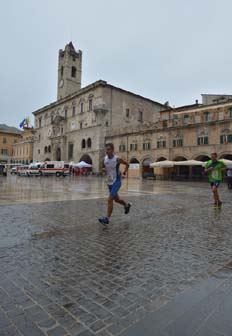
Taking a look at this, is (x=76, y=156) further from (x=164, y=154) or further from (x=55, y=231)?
(x=55, y=231)

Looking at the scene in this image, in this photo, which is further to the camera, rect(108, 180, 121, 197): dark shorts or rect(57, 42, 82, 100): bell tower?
rect(57, 42, 82, 100): bell tower

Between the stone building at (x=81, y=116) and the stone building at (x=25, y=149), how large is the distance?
12.6 ft

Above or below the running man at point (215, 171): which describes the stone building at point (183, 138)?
above

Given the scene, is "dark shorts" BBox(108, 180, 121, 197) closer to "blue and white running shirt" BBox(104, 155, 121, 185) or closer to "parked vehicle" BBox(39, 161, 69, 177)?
"blue and white running shirt" BBox(104, 155, 121, 185)

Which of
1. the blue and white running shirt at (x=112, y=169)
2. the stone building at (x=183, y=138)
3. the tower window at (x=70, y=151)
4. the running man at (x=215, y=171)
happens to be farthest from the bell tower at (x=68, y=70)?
the blue and white running shirt at (x=112, y=169)

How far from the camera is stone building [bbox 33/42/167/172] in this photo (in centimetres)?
4578

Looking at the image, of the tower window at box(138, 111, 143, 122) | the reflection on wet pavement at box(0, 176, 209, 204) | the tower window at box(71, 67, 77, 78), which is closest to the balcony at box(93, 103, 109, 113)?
the tower window at box(138, 111, 143, 122)

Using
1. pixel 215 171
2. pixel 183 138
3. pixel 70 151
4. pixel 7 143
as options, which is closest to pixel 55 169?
pixel 70 151

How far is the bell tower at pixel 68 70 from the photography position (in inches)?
2323

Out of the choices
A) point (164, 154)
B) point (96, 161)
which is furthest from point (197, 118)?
point (96, 161)

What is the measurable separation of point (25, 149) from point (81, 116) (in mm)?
30428

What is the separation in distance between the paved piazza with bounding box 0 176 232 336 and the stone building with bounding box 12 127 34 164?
6917cm

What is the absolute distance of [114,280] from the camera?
272cm

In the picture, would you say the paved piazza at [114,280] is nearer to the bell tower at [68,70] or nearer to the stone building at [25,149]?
the bell tower at [68,70]
